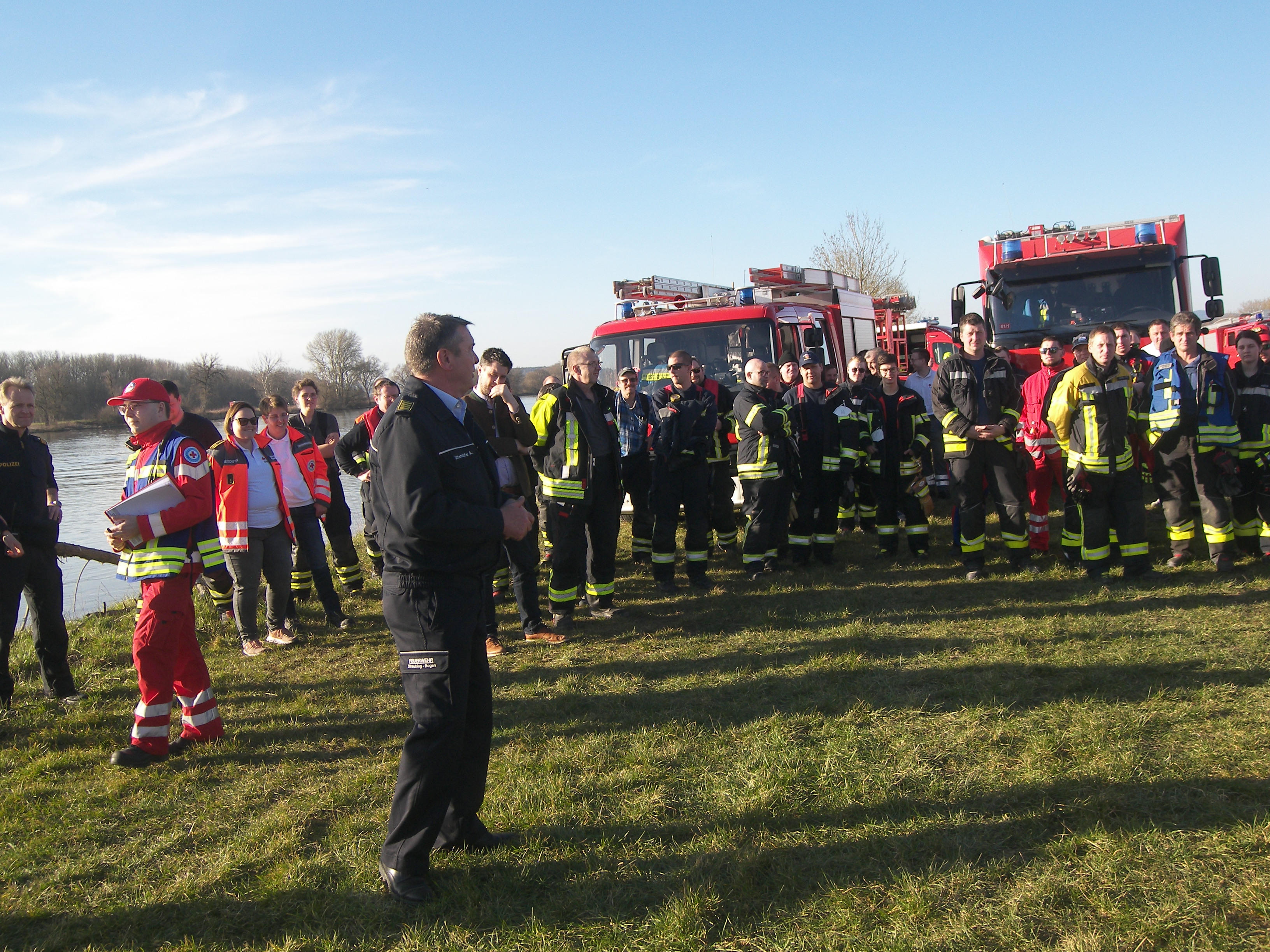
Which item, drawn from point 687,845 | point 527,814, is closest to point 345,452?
point 527,814

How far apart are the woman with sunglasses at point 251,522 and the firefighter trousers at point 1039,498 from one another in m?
6.35

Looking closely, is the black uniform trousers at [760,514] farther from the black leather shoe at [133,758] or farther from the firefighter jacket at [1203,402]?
the black leather shoe at [133,758]

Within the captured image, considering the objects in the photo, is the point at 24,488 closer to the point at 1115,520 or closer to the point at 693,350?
the point at 693,350

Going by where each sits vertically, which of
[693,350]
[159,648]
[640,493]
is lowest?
[159,648]

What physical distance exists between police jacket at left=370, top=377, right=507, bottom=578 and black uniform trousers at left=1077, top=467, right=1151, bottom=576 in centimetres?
529

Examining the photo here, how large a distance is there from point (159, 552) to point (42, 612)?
5.91 feet

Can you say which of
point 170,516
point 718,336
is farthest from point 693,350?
point 170,516

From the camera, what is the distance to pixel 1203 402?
6660 millimetres

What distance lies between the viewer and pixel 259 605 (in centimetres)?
862

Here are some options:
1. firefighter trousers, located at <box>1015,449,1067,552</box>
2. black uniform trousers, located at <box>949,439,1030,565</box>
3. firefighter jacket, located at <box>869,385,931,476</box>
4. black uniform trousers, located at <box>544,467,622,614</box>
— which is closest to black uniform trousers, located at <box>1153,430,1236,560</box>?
firefighter trousers, located at <box>1015,449,1067,552</box>

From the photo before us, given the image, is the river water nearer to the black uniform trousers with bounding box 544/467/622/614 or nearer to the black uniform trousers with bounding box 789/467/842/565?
the black uniform trousers with bounding box 544/467/622/614

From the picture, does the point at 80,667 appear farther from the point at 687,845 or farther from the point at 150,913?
the point at 687,845

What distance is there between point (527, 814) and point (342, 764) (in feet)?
4.17

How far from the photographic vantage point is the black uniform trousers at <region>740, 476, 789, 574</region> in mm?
7480
